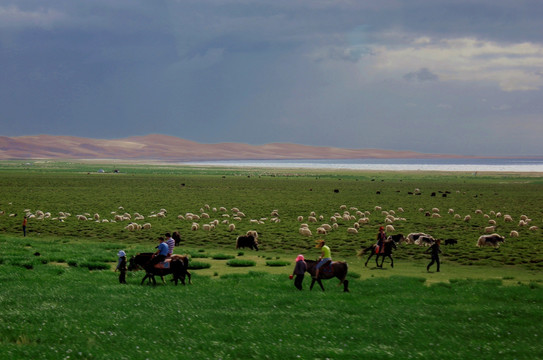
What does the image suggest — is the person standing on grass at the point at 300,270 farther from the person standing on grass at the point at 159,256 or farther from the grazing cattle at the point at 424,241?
the grazing cattle at the point at 424,241

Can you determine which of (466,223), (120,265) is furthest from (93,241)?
(466,223)

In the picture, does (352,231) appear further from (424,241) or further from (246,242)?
(246,242)

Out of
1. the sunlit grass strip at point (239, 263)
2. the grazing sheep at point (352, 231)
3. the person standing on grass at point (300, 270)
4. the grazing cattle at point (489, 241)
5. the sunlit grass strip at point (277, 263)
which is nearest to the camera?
the person standing on grass at point (300, 270)

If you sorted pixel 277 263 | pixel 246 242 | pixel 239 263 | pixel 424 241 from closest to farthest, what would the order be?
pixel 239 263
pixel 277 263
pixel 246 242
pixel 424 241

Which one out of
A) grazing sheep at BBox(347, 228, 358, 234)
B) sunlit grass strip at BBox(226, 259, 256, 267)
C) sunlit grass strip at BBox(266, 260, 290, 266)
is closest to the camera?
sunlit grass strip at BBox(226, 259, 256, 267)

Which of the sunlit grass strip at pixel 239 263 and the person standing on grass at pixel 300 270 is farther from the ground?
the person standing on grass at pixel 300 270

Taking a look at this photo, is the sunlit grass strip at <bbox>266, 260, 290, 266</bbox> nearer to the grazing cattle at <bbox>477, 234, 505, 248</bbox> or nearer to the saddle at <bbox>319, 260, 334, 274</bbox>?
the saddle at <bbox>319, 260, 334, 274</bbox>

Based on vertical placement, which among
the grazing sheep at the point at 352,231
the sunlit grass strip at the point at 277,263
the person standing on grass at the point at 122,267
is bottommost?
the sunlit grass strip at the point at 277,263

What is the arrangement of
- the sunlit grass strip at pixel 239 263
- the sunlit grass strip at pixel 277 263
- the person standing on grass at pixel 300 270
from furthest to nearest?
the sunlit grass strip at pixel 277 263 < the sunlit grass strip at pixel 239 263 < the person standing on grass at pixel 300 270

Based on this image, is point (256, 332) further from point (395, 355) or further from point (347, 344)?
point (395, 355)

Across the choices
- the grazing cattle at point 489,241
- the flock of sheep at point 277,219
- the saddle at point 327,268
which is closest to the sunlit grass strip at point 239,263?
the saddle at point 327,268

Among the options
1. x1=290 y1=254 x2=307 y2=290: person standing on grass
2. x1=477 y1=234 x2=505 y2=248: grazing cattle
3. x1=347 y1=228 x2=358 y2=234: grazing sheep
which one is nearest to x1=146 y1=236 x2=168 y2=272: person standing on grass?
x1=290 y1=254 x2=307 y2=290: person standing on grass

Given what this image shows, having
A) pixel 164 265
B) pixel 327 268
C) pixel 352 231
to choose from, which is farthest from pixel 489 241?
pixel 164 265

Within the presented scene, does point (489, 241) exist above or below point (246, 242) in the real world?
above
